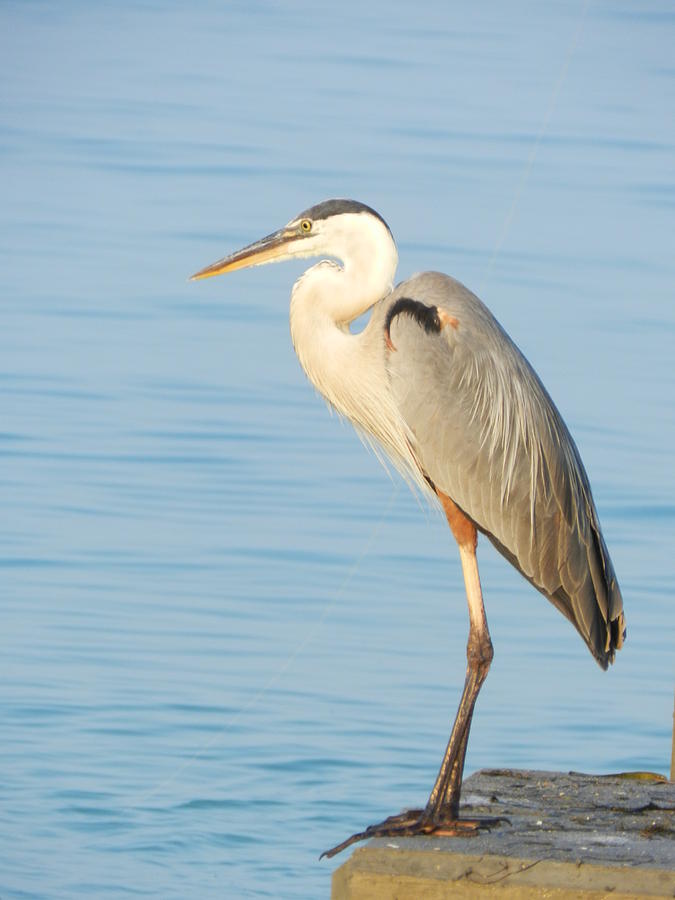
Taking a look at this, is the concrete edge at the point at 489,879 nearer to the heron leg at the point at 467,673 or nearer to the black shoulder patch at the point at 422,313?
the heron leg at the point at 467,673

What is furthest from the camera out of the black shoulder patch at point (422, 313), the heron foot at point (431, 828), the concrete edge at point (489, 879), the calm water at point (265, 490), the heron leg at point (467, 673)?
the calm water at point (265, 490)

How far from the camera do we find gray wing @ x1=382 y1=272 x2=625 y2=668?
4895mm

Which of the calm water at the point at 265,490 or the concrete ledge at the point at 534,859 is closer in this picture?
the concrete ledge at the point at 534,859

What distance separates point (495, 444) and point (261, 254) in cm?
84

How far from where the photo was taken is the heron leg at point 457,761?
449 cm

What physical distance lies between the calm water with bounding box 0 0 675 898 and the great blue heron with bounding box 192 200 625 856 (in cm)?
231

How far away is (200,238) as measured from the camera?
738 inches

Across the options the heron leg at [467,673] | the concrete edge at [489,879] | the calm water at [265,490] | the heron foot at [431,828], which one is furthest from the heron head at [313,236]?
the calm water at [265,490]

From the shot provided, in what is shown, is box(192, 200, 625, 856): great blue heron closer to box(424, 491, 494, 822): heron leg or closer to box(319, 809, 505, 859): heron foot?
box(424, 491, 494, 822): heron leg

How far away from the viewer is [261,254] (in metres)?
5.25

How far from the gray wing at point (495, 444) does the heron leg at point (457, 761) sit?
12cm

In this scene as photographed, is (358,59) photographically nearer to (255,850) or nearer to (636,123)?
(636,123)

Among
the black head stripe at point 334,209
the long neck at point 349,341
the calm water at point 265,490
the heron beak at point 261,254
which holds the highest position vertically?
the black head stripe at point 334,209

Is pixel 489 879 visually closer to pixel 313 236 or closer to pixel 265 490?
pixel 313 236
